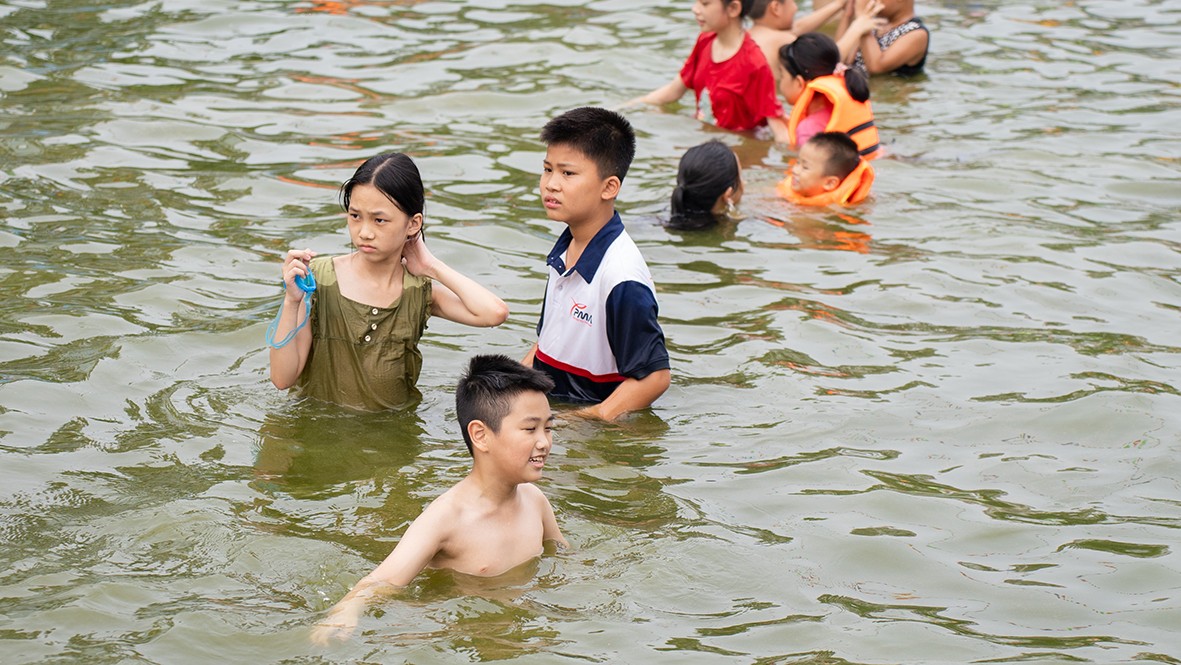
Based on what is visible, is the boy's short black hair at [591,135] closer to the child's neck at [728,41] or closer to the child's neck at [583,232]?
the child's neck at [583,232]

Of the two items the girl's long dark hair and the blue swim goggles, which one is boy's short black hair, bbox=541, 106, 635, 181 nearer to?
the blue swim goggles

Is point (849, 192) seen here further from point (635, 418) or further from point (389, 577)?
point (389, 577)

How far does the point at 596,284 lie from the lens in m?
5.68

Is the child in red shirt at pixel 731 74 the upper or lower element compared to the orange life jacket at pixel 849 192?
upper

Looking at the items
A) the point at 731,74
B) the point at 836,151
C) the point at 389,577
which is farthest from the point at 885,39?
the point at 389,577

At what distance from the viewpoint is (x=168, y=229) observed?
Result: 305 inches

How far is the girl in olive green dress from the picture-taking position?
519cm

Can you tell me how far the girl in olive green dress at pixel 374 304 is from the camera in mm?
5188

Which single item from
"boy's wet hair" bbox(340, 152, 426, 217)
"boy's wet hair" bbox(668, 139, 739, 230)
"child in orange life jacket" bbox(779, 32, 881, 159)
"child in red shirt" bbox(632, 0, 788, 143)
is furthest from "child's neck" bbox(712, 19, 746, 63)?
"boy's wet hair" bbox(340, 152, 426, 217)

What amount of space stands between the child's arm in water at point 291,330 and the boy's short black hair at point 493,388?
91 cm

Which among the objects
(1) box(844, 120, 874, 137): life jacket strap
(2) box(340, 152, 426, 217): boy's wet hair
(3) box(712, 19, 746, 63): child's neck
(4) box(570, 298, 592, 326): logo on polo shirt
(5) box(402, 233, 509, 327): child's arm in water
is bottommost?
(1) box(844, 120, 874, 137): life jacket strap

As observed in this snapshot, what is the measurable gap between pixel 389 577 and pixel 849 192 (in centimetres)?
533

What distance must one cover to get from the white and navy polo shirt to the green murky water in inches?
11.3

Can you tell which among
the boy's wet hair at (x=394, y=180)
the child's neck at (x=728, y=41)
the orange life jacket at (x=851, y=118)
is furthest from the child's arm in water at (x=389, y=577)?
the child's neck at (x=728, y=41)
